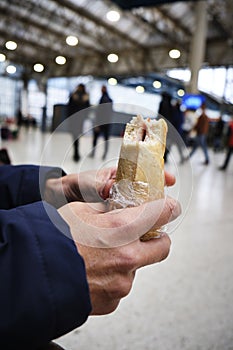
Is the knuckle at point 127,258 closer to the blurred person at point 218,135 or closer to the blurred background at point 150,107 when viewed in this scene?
the blurred background at point 150,107

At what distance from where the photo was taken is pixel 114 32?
44.5 ft

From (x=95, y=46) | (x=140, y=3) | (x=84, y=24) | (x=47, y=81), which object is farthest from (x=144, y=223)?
(x=47, y=81)

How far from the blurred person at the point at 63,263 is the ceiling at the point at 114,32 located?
11582 millimetres

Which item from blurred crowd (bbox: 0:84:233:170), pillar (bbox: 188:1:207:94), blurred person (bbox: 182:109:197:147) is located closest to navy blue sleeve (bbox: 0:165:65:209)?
blurred crowd (bbox: 0:84:233:170)

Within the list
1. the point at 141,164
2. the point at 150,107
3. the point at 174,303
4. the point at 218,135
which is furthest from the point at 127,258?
the point at 218,135

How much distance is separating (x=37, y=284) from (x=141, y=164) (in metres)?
0.20

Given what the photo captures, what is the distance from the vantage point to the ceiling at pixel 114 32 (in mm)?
11695

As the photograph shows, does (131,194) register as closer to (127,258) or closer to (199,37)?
(127,258)

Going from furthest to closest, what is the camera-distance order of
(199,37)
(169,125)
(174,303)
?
(199,37) < (174,303) < (169,125)

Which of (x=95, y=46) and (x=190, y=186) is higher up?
(x=95, y=46)

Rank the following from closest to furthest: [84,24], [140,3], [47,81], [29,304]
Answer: [29,304], [140,3], [84,24], [47,81]

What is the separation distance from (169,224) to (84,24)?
1445 cm

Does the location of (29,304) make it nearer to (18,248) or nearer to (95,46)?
(18,248)

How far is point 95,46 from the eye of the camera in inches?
598
